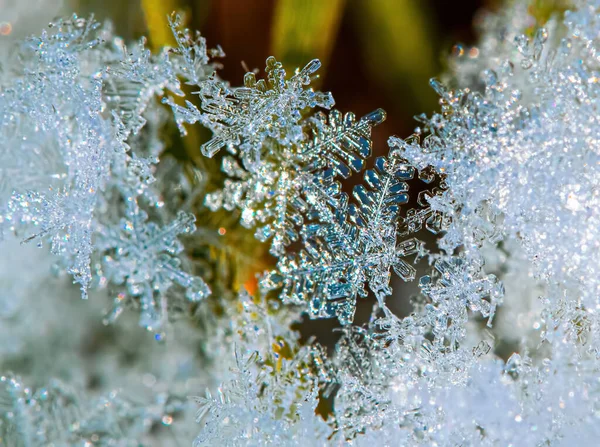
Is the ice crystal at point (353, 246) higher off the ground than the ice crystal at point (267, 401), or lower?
higher

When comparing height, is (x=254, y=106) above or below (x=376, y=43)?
below

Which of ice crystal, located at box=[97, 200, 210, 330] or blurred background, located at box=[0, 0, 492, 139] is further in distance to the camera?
blurred background, located at box=[0, 0, 492, 139]

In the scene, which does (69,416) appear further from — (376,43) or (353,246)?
(376,43)

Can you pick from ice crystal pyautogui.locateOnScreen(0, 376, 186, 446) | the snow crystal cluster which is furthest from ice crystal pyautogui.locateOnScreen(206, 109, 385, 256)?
ice crystal pyautogui.locateOnScreen(0, 376, 186, 446)

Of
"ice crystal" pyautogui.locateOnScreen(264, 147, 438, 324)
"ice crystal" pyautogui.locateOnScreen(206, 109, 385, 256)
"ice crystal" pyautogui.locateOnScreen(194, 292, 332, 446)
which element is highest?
"ice crystal" pyautogui.locateOnScreen(206, 109, 385, 256)

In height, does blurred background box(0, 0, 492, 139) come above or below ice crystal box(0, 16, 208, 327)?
above

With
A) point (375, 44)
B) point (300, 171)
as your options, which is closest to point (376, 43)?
point (375, 44)

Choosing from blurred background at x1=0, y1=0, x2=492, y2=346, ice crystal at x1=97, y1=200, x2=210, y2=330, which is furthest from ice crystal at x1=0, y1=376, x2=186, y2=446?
blurred background at x1=0, y1=0, x2=492, y2=346

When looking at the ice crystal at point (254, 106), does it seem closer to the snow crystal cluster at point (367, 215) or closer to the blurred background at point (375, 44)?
the snow crystal cluster at point (367, 215)

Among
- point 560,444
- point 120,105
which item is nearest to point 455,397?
point 560,444

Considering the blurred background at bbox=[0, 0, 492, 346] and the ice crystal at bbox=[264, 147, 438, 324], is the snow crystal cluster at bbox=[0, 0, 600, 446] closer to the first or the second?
the ice crystal at bbox=[264, 147, 438, 324]

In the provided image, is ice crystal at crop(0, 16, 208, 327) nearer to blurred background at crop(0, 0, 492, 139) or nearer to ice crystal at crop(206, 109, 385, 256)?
ice crystal at crop(206, 109, 385, 256)

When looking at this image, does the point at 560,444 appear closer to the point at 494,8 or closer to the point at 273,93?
the point at 273,93

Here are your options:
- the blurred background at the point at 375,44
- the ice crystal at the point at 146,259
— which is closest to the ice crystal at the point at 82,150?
the ice crystal at the point at 146,259
